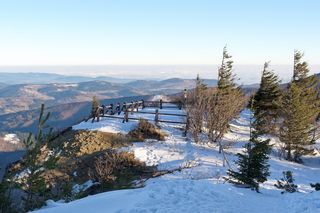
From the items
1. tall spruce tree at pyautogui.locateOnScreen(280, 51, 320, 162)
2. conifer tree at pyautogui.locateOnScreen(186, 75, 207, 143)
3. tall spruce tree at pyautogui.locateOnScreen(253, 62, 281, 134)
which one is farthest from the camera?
tall spruce tree at pyautogui.locateOnScreen(253, 62, 281, 134)

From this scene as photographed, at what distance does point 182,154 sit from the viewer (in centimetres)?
2606

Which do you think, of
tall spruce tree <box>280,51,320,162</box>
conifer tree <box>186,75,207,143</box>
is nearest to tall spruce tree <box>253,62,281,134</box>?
tall spruce tree <box>280,51,320,162</box>

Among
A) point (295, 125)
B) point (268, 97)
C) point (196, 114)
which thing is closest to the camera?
point (196, 114)

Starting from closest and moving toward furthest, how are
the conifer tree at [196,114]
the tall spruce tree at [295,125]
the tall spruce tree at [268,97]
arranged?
1. the conifer tree at [196,114]
2. the tall spruce tree at [295,125]
3. the tall spruce tree at [268,97]

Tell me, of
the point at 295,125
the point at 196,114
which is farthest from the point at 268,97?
the point at 196,114

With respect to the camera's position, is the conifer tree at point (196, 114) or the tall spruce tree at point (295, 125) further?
the tall spruce tree at point (295, 125)

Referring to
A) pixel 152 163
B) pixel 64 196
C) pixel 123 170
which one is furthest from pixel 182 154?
pixel 64 196

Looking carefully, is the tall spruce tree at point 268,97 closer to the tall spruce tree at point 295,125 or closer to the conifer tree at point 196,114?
the tall spruce tree at point 295,125

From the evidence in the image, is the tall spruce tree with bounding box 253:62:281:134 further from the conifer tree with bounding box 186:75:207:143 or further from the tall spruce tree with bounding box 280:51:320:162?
the conifer tree with bounding box 186:75:207:143

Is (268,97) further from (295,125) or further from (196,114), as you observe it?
(196,114)

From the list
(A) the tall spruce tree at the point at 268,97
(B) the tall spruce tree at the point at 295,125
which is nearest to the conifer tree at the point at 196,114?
(B) the tall spruce tree at the point at 295,125

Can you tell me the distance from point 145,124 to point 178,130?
301 cm

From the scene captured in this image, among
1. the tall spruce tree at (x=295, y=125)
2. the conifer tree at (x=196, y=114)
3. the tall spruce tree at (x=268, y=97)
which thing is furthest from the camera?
the tall spruce tree at (x=268, y=97)

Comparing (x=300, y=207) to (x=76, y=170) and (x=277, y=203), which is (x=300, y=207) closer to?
(x=277, y=203)
